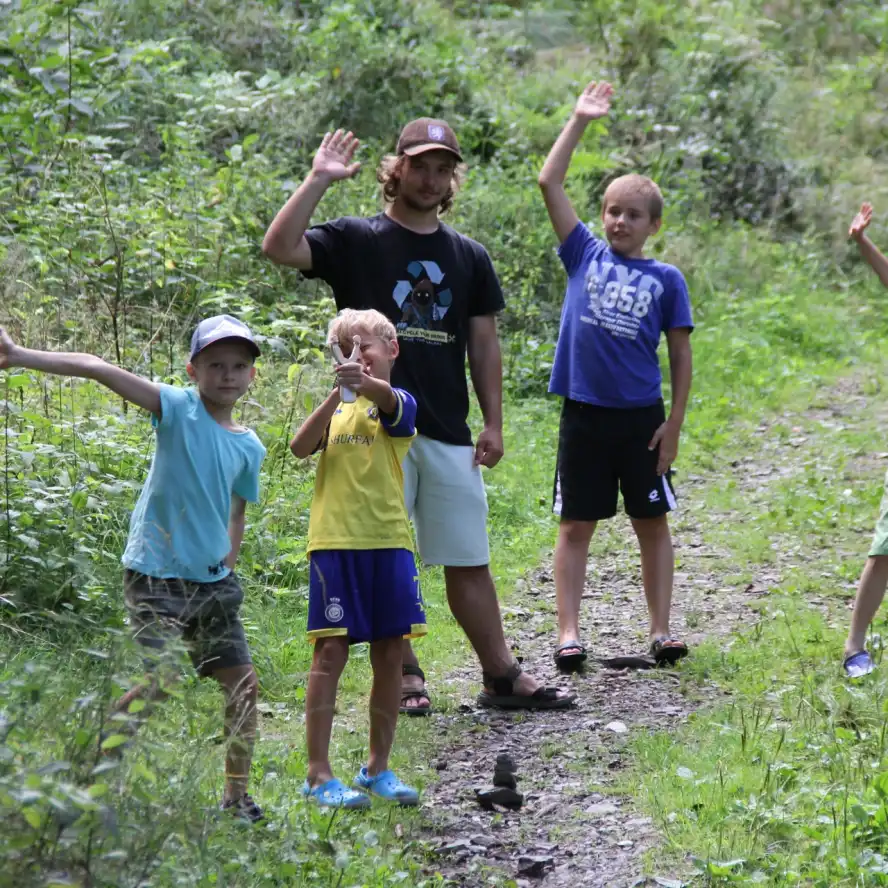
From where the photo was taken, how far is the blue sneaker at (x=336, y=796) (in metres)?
4.18

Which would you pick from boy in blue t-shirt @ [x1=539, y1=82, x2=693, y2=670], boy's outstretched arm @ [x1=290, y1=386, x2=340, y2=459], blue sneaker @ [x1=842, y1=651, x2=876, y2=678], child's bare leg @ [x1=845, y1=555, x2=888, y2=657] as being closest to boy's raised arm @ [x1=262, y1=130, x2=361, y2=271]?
boy's outstretched arm @ [x1=290, y1=386, x2=340, y2=459]

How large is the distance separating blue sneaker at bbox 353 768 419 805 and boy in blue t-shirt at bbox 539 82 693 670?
1648 millimetres

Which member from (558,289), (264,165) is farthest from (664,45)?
(264,165)

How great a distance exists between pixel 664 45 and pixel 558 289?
23.2 ft

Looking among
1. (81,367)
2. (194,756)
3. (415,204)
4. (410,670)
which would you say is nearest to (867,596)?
(410,670)

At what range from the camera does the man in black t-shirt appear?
5152mm

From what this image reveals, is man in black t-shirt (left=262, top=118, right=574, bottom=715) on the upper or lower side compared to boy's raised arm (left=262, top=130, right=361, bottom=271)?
lower

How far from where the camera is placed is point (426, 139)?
16.8ft

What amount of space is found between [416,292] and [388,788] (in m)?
1.90

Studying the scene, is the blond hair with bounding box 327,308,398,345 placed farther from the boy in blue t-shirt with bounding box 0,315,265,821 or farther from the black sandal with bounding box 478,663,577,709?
the black sandal with bounding box 478,663,577,709

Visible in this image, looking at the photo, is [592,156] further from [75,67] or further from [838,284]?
[75,67]

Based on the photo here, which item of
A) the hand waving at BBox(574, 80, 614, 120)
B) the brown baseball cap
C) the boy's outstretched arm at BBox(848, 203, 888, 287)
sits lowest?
the boy's outstretched arm at BBox(848, 203, 888, 287)

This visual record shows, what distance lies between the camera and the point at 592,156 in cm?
1377

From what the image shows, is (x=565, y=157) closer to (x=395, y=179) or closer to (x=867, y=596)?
(x=395, y=179)
